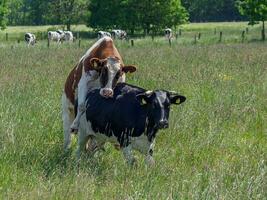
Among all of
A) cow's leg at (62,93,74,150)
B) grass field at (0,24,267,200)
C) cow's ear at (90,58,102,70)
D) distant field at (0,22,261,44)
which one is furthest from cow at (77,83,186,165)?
distant field at (0,22,261,44)

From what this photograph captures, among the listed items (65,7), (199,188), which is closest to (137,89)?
(199,188)

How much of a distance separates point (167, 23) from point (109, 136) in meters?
45.2

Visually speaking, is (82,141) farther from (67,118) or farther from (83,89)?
(67,118)

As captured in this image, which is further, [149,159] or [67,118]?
[67,118]

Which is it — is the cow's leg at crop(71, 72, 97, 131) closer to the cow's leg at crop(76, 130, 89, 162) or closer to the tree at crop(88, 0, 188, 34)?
the cow's leg at crop(76, 130, 89, 162)

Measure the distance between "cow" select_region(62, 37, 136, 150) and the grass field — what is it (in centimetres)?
35

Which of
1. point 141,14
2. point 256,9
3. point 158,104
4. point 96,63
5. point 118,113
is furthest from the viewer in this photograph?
point 141,14

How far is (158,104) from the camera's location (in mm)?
5996

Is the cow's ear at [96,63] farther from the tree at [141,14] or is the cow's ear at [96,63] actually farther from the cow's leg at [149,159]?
the tree at [141,14]

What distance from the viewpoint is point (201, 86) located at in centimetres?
1155

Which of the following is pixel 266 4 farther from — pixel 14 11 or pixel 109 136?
pixel 14 11

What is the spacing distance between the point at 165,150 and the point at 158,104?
0.85 metres

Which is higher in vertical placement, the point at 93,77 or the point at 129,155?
the point at 93,77

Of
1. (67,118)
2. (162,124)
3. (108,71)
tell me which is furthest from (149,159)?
(67,118)
